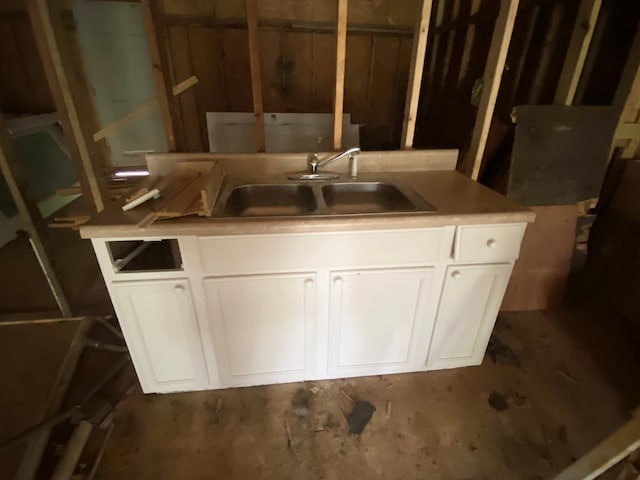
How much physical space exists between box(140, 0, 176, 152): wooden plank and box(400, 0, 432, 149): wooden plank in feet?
3.78

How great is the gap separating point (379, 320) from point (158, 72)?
151cm

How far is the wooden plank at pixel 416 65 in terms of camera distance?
1.61 m

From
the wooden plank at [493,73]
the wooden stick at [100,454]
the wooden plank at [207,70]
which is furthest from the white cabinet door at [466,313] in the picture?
the wooden plank at [207,70]

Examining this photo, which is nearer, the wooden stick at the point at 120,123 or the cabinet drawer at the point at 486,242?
the cabinet drawer at the point at 486,242

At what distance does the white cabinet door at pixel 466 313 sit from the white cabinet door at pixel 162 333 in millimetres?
→ 1113

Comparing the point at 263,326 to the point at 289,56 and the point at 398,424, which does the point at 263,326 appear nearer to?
the point at 398,424

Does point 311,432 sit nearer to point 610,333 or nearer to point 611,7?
point 610,333

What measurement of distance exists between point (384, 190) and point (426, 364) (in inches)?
35.8

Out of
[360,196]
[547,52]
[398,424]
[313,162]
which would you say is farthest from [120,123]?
[547,52]

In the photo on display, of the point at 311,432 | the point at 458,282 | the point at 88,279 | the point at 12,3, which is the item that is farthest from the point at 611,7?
the point at 12,3

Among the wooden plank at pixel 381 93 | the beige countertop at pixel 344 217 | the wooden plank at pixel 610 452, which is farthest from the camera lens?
the wooden plank at pixel 381 93

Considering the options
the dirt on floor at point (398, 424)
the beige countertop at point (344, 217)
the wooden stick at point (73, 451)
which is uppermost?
the beige countertop at point (344, 217)

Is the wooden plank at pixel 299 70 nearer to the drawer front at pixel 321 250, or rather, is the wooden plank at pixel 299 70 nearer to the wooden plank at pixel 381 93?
the wooden plank at pixel 381 93

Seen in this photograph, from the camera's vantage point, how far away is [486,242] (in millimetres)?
1505
